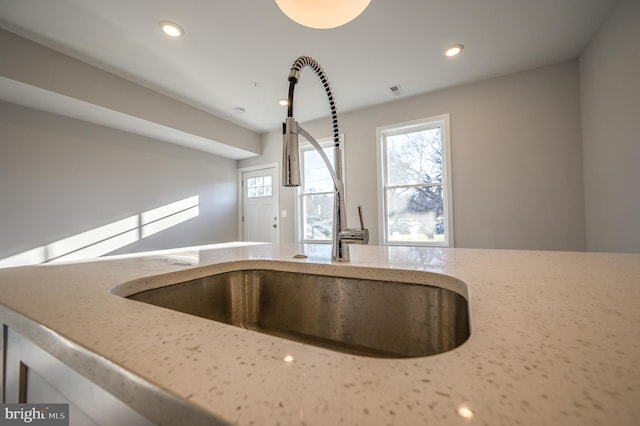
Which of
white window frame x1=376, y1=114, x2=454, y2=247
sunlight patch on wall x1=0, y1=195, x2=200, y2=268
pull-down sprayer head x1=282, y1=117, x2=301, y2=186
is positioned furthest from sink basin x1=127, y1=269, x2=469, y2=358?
white window frame x1=376, y1=114, x2=454, y2=247

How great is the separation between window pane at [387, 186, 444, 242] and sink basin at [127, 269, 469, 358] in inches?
113

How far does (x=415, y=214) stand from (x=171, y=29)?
319 centimetres

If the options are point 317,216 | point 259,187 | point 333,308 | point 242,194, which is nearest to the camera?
point 333,308

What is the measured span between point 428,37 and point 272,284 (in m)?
2.53

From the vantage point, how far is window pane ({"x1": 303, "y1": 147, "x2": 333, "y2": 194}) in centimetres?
395

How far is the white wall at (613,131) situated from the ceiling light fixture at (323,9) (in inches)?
83.3

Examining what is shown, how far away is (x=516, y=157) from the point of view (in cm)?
279

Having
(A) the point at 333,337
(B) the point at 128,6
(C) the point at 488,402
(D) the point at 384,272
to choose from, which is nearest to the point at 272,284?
(A) the point at 333,337

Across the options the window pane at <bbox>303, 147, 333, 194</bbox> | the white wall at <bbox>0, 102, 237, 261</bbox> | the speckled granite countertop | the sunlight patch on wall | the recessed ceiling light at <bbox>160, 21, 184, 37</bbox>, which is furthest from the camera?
the window pane at <bbox>303, 147, 333, 194</bbox>

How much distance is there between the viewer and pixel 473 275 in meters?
0.58

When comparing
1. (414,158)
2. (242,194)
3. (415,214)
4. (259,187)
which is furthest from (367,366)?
(242,194)

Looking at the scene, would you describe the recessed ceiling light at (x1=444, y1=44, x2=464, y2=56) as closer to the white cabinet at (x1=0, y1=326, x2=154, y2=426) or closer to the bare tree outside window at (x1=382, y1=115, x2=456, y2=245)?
the bare tree outside window at (x1=382, y1=115, x2=456, y2=245)

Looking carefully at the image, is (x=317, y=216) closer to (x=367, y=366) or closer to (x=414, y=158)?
(x=414, y=158)

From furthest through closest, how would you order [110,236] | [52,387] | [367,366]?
[110,236] → [52,387] → [367,366]
